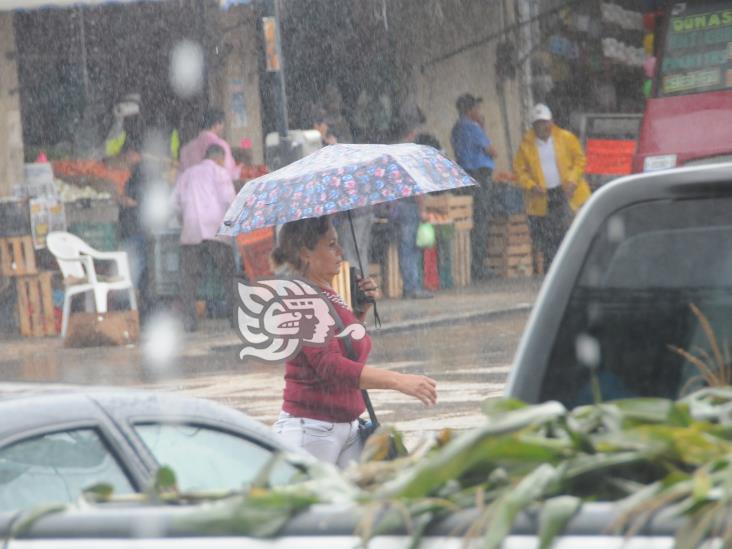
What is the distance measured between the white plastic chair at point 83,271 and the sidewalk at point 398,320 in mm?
536

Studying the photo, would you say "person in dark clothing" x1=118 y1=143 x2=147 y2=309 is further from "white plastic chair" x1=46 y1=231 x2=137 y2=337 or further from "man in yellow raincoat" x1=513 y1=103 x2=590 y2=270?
"man in yellow raincoat" x1=513 y1=103 x2=590 y2=270

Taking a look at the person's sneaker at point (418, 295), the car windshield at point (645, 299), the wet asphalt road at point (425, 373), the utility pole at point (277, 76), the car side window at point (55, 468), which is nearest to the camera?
the car windshield at point (645, 299)

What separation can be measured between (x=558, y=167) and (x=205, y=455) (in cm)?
1557

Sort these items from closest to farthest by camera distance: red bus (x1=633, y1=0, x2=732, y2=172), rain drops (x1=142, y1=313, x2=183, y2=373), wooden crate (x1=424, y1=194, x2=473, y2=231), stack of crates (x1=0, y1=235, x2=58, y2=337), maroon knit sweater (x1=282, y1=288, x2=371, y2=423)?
1. maroon knit sweater (x1=282, y1=288, x2=371, y2=423)
2. rain drops (x1=142, y1=313, x2=183, y2=373)
3. red bus (x1=633, y1=0, x2=732, y2=172)
4. stack of crates (x1=0, y1=235, x2=58, y2=337)
5. wooden crate (x1=424, y1=194, x2=473, y2=231)

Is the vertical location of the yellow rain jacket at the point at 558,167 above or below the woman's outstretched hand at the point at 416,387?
above

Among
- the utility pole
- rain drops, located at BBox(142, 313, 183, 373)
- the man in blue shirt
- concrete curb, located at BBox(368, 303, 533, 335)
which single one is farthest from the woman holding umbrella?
the man in blue shirt

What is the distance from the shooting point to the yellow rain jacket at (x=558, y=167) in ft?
63.6

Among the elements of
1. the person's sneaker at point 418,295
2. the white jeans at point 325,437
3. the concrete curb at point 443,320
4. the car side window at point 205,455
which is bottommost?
the concrete curb at point 443,320

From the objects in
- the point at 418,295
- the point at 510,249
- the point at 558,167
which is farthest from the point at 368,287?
the point at 510,249

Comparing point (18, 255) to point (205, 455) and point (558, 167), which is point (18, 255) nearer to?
point (558, 167)

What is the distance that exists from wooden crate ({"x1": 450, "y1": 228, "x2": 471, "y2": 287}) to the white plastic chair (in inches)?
198

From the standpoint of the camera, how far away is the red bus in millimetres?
15273

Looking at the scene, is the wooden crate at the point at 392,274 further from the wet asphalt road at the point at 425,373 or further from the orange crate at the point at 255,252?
the wet asphalt road at the point at 425,373

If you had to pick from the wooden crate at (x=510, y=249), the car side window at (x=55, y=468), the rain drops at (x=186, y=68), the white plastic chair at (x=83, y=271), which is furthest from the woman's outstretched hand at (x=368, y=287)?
the wooden crate at (x=510, y=249)
